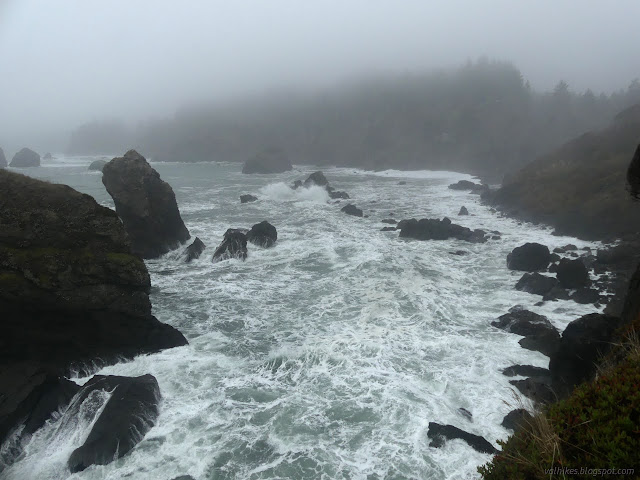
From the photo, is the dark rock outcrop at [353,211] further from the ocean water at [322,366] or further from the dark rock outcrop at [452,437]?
the dark rock outcrop at [452,437]

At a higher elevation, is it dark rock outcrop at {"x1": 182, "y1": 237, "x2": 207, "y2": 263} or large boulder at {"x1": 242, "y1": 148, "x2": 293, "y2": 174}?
large boulder at {"x1": 242, "y1": 148, "x2": 293, "y2": 174}

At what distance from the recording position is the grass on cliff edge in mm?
5219

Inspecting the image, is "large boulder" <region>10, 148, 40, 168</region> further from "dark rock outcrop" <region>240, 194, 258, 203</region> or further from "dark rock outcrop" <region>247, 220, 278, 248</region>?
"dark rock outcrop" <region>247, 220, 278, 248</region>

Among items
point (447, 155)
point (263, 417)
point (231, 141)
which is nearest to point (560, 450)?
point (263, 417)

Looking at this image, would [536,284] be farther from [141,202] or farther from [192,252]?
[141,202]


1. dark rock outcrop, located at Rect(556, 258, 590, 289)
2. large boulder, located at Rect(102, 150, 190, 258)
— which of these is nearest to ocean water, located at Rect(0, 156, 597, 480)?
dark rock outcrop, located at Rect(556, 258, 590, 289)

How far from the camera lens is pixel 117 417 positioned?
1226 centimetres

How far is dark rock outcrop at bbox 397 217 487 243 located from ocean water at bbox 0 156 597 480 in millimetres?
A: 2994

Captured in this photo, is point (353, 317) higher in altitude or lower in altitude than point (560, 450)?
lower

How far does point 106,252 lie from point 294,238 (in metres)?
19.8

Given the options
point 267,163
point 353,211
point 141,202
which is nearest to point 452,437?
point 141,202

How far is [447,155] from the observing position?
371 ft

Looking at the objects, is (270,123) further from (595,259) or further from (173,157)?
(595,259)

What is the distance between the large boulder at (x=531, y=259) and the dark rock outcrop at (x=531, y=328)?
25.2 feet
